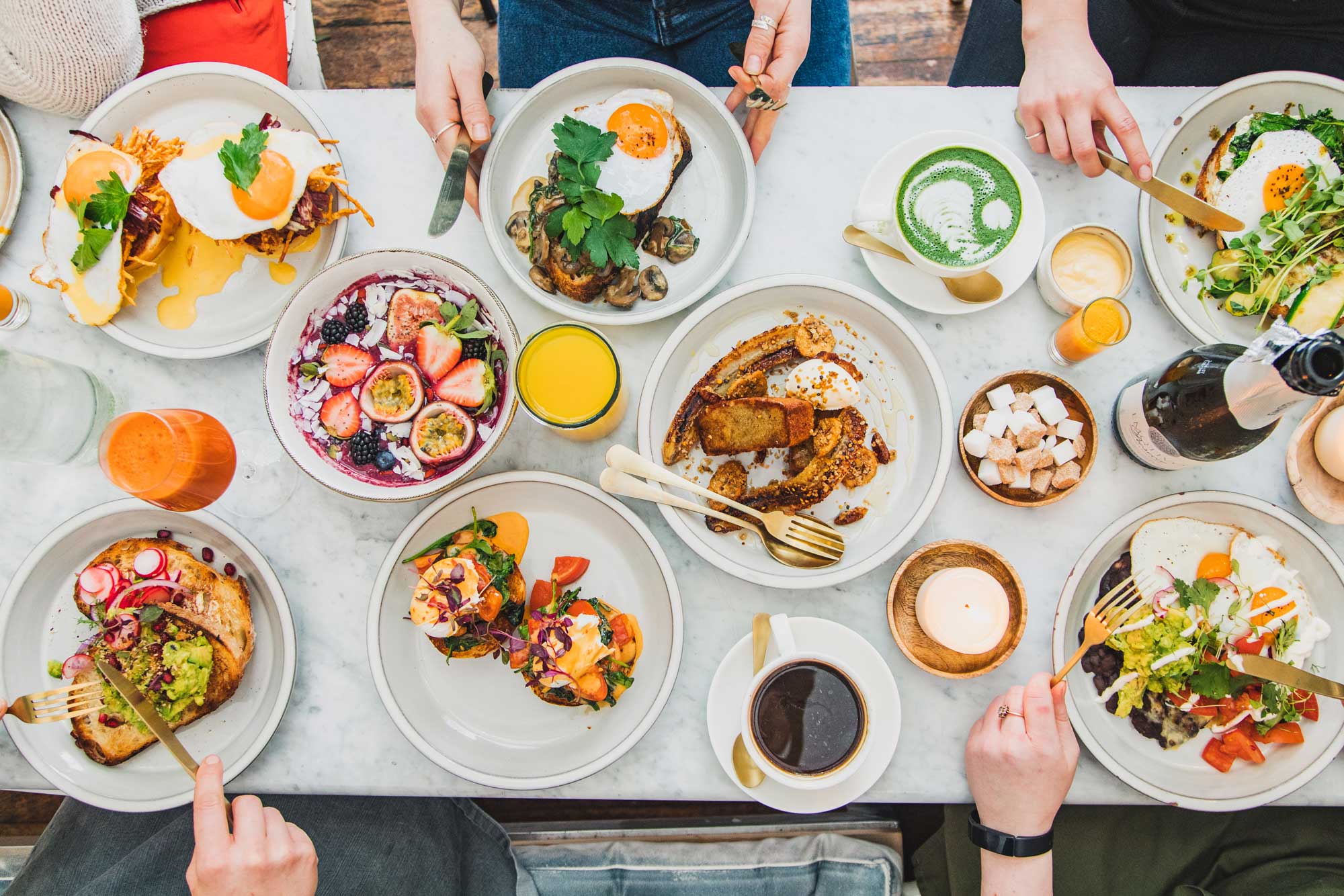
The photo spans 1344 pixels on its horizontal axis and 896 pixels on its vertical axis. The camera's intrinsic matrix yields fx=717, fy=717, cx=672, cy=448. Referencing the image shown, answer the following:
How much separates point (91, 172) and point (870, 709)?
2.14 m

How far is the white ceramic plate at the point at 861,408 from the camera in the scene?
159 centimetres

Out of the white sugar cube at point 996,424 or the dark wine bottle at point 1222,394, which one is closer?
the dark wine bottle at point 1222,394

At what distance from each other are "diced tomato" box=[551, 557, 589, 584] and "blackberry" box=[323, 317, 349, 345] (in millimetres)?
722

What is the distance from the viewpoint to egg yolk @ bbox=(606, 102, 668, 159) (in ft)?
5.56

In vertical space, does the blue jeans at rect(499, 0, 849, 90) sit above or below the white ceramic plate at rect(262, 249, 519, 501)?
above

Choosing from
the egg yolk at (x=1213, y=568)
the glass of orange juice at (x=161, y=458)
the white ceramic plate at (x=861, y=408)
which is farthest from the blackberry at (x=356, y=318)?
the egg yolk at (x=1213, y=568)

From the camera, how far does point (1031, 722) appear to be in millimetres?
1529

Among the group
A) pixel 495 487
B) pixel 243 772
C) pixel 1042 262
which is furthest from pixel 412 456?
pixel 1042 262

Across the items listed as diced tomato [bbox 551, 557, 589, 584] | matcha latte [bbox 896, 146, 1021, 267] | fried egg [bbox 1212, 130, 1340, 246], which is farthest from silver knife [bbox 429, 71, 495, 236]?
fried egg [bbox 1212, 130, 1340, 246]

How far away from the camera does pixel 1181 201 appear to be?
161 cm

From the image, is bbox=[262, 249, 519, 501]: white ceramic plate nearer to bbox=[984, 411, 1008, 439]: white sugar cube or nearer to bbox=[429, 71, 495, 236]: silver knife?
bbox=[429, 71, 495, 236]: silver knife

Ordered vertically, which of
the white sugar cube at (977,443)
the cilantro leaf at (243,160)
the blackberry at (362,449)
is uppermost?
the cilantro leaf at (243,160)

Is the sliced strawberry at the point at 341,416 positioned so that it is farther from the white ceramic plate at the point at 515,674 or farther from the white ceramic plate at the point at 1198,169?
the white ceramic plate at the point at 1198,169

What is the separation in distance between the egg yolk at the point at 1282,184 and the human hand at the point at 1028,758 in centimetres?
123
